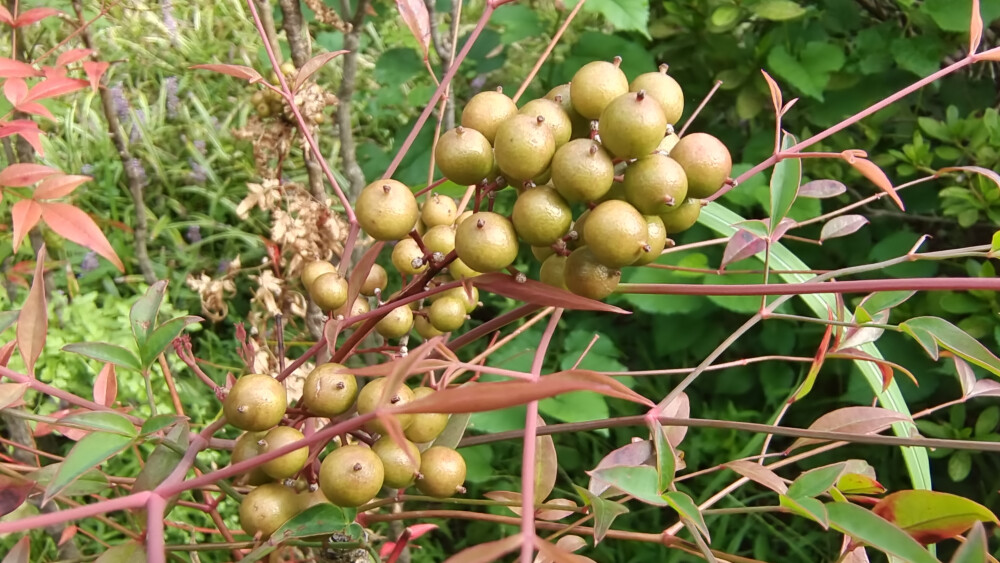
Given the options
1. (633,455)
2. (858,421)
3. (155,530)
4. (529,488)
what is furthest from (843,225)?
(155,530)

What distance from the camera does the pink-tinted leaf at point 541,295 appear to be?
0.28 metres

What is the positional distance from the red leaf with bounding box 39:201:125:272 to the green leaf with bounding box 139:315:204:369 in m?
0.25

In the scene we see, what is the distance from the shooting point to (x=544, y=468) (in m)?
0.42

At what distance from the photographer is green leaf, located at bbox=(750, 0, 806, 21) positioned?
0.94m

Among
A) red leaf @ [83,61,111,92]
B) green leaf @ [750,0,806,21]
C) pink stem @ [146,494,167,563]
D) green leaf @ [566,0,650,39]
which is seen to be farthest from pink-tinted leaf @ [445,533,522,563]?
green leaf @ [750,0,806,21]

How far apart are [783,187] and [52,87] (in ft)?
1.94

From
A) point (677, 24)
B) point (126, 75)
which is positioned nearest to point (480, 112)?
point (677, 24)

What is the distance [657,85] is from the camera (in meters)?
0.32

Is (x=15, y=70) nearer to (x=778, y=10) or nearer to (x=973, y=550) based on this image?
(x=973, y=550)

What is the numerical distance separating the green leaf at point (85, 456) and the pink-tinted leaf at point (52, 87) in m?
0.41

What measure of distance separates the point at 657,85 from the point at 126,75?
1.69 metres

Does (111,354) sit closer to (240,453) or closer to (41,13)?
(240,453)

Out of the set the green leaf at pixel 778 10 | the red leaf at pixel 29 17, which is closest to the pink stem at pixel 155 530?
the red leaf at pixel 29 17

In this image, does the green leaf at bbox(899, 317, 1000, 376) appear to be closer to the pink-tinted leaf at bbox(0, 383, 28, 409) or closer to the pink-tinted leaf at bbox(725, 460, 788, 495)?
the pink-tinted leaf at bbox(725, 460, 788, 495)
